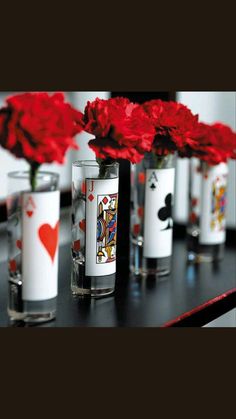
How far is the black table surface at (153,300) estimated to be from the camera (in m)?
1.38

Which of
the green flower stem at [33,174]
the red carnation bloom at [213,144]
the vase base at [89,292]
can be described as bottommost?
the vase base at [89,292]

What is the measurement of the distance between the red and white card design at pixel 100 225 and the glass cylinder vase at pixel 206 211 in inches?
16.3

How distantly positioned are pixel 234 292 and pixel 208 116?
943 mm

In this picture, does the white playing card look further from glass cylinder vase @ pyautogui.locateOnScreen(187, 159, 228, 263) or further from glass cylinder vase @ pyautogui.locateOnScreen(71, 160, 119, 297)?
glass cylinder vase @ pyautogui.locateOnScreen(71, 160, 119, 297)

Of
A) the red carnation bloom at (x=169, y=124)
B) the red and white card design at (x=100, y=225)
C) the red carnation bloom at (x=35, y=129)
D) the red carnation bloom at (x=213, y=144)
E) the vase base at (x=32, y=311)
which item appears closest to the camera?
the red carnation bloom at (x=35, y=129)

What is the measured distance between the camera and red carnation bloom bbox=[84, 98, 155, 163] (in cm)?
137

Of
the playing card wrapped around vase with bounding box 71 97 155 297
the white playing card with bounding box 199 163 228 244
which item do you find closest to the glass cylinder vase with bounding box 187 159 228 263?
the white playing card with bounding box 199 163 228 244

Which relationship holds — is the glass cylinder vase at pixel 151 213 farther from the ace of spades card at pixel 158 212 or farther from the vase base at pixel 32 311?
the vase base at pixel 32 311

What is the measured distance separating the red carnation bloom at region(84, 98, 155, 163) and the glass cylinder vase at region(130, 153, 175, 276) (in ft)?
0.64

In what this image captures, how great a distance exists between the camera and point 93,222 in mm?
1425

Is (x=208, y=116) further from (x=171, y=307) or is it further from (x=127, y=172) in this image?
(x=171, y=307)

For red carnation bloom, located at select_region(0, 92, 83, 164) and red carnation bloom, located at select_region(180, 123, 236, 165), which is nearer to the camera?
red carnation bloom, located at select_region(0, 92, 83, 164)

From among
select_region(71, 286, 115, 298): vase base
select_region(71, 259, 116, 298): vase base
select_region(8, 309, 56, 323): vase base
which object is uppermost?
select_region(71, 259, 116, 298): vase base

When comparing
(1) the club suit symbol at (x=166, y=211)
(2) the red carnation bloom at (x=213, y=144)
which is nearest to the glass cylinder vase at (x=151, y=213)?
(1) the club suit symbol at (x=166, y=211)
